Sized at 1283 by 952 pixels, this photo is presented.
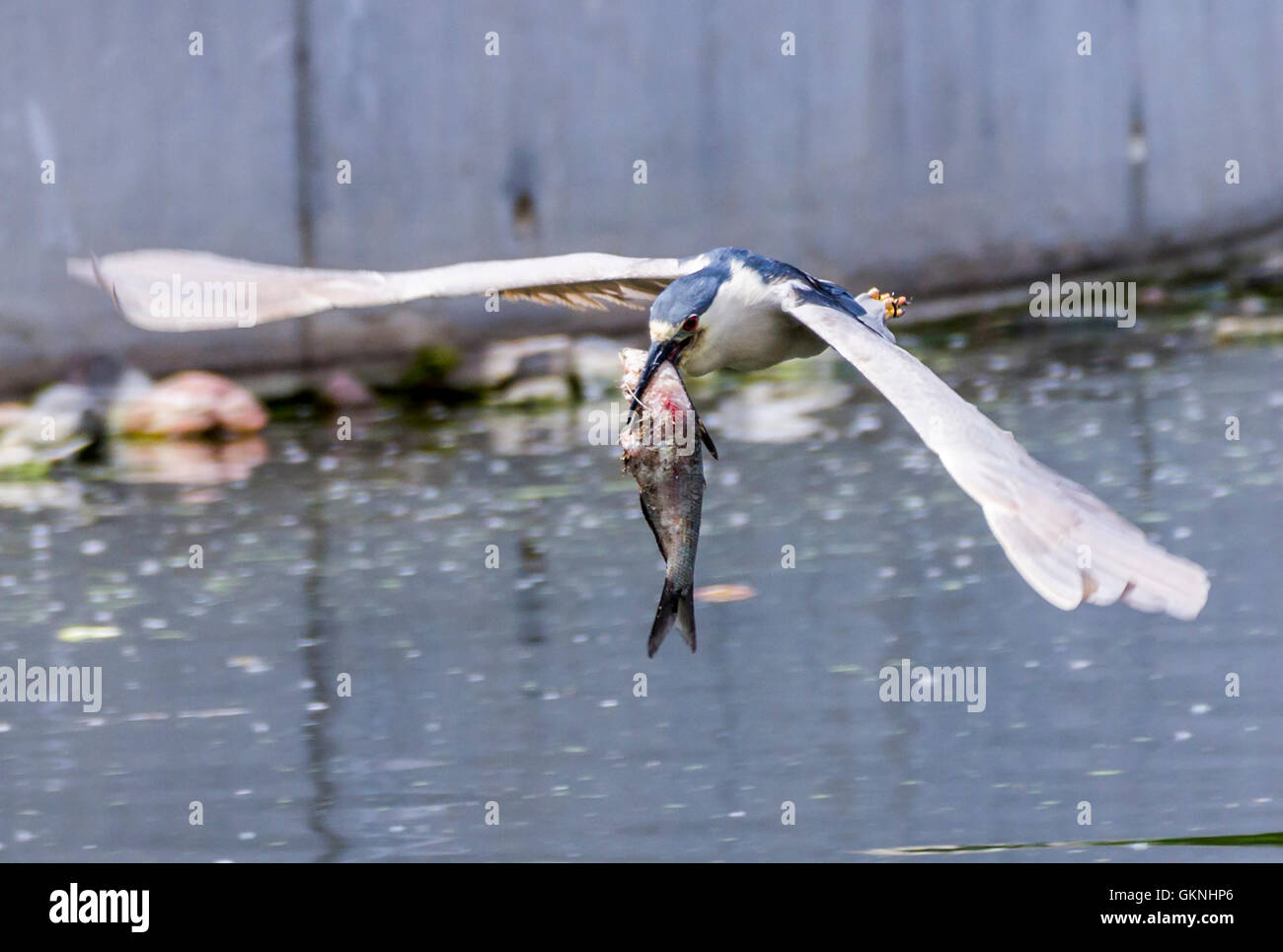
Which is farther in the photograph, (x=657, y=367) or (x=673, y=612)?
(x=657, y=367)

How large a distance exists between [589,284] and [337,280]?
27.6 inches

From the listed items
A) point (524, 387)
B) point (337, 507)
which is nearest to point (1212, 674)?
point (337, 507)

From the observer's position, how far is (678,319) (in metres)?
5.41

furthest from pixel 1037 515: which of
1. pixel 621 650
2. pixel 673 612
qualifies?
pixel 621 650

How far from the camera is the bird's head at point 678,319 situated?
535 centimetres

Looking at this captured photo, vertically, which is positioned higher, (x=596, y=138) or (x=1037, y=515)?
(x=596, y=138)
